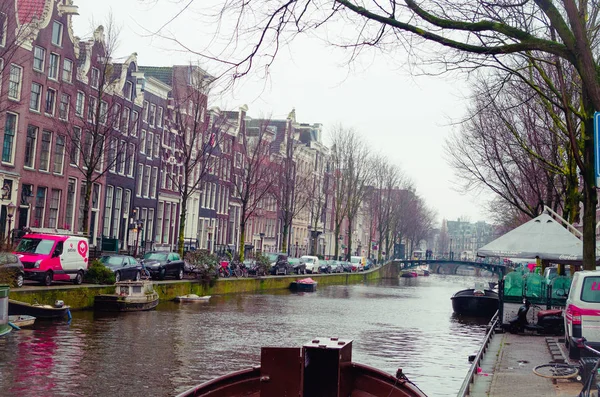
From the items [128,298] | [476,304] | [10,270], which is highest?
[10,270]

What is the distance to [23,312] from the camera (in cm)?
2364

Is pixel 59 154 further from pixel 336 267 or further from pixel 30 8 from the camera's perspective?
pixel 336 267

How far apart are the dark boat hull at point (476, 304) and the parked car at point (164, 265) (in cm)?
1415

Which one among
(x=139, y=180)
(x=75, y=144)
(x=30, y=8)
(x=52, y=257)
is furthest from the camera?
(x=139, y=180)

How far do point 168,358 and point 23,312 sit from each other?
6.28 metres

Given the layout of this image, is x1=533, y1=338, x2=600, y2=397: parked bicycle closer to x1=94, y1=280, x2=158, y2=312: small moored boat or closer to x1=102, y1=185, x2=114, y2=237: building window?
x1=94, y1=280, x2=158, y2=312: small moored boat

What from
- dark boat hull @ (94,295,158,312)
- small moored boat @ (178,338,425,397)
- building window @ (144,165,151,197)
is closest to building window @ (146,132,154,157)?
building window @ (144,165,151,197)

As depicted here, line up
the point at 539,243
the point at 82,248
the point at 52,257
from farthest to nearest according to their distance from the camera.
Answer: the point at 82,248 → the point at 52,257 → the point at 539,243

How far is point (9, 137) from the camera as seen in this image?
39.1 metres

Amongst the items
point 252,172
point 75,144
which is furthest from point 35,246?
point 252,172

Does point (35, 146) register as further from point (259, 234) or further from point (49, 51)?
point (259, 234)

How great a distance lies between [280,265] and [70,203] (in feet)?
55.6

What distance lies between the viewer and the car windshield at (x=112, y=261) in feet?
110

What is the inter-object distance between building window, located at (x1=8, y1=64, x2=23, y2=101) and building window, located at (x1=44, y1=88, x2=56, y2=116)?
279cm
